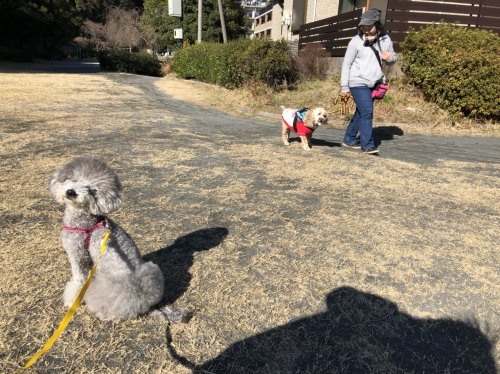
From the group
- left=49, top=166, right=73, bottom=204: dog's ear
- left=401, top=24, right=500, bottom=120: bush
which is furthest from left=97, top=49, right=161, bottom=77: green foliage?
left=49, top=166, right=73, bottom=204: dog's ear

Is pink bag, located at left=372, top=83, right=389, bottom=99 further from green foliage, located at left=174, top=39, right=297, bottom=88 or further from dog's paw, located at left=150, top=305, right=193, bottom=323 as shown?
green foliage, located at left=174, top=39, right=297, bottom=88

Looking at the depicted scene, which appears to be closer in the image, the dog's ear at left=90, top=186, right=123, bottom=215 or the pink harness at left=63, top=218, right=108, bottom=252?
the dog's ear at left=90, top=186, right=123, bottom=215

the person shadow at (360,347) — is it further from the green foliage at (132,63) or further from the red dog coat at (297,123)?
the green foliage at (132,63)

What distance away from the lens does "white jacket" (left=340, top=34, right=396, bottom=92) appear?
17.8ft

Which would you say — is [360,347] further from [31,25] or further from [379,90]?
[31,25]

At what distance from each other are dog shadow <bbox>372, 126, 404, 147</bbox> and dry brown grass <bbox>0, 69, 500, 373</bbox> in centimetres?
203

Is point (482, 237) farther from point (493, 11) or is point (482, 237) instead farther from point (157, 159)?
Result: point (493, 11)

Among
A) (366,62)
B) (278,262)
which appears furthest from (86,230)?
(366,62)

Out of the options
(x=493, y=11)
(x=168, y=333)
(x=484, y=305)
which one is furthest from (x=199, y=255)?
(x=493, y=11)

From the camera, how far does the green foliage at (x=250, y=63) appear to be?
11.0 m

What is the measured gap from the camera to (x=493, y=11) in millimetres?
11133

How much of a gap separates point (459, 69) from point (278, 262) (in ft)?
25.8

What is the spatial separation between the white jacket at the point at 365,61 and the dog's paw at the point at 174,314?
15.1ft

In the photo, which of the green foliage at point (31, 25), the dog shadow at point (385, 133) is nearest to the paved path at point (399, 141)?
the dog shadow at point (385, 133)
